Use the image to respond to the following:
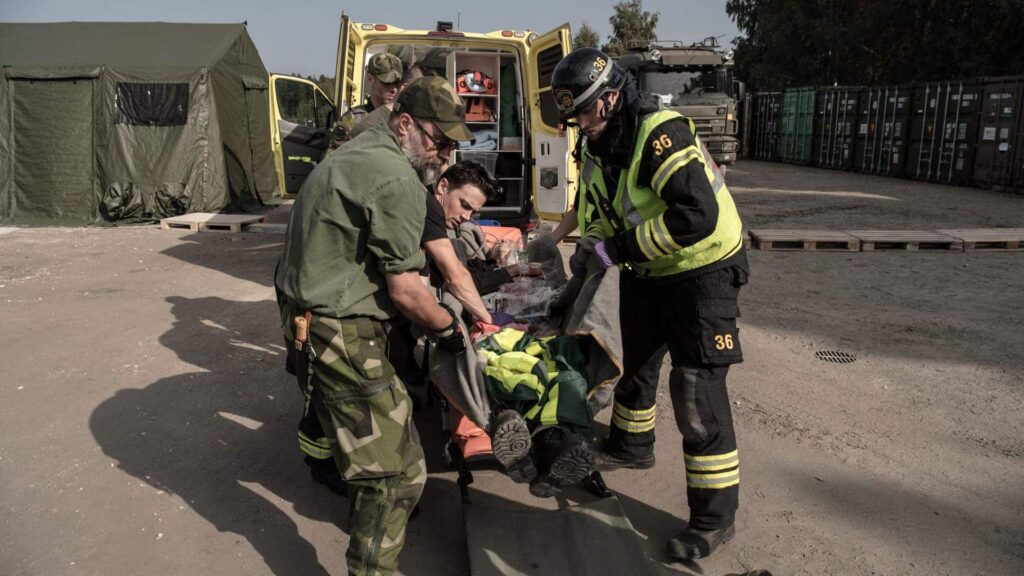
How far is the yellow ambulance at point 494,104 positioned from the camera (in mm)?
7406

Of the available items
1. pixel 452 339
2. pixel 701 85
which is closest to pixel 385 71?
pixel 452 339

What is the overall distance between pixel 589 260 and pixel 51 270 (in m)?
7.93

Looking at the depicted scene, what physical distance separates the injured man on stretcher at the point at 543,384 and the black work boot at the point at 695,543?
22.5 inches

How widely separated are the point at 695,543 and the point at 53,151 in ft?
40.8

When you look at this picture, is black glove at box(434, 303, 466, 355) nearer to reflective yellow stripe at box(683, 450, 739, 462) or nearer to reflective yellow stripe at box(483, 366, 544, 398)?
reflective yellow stripe at box(483, 366, 544, 398)

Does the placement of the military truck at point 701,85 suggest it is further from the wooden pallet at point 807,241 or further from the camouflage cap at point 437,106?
the camouflage cap at point 437,106

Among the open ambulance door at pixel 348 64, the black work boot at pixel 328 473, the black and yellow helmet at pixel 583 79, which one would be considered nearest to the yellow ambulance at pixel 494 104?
the open ambulance door at pixel 348 64

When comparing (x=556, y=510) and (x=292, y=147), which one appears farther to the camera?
(x=292, y=147)

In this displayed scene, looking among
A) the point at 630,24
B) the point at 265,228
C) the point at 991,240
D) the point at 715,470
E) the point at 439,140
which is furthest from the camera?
the point at 630,24

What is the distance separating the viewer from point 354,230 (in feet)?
8.00

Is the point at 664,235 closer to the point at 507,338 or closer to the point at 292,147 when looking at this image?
the point at 507,338

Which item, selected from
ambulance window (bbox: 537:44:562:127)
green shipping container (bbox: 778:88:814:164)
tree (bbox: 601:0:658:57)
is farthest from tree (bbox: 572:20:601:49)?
ambulance window (bbox: 537:44:562:127)

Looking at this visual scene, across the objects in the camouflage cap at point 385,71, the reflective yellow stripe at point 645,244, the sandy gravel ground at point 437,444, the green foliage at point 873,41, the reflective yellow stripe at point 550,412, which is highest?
the green foliage at point 873,41

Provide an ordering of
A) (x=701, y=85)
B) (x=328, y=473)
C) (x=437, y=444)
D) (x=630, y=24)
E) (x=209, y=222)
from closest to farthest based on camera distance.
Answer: (x=328, y=473), (x=437, y=444), (x=209, y=222), (x=701, y=85), (x=630, y=24)
